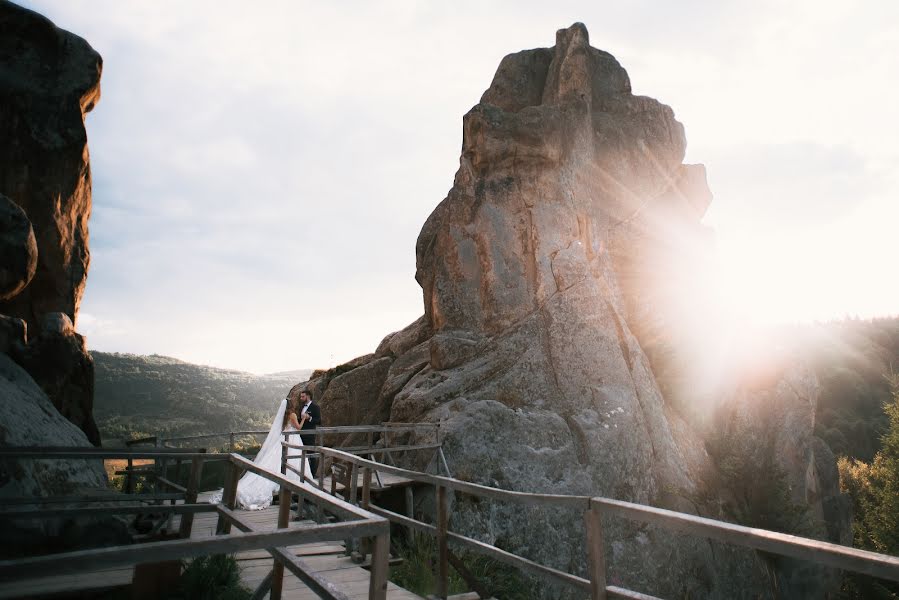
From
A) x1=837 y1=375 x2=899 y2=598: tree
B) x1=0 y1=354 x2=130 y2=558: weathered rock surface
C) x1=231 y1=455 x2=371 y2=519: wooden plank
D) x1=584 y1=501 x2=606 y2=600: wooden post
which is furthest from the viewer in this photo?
x1=837 y1=375 x2=899 y2=598: tree

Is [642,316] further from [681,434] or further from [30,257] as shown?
[30,257]

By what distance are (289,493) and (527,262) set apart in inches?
622

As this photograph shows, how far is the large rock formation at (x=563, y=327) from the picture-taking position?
48.0 ft

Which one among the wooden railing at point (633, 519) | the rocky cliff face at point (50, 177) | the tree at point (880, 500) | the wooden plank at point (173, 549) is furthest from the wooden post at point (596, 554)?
the tree at point (880, 500)

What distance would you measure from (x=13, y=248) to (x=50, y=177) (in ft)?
14.6

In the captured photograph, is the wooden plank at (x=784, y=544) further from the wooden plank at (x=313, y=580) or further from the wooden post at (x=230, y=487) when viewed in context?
the wooden post at (x=230, y=487)

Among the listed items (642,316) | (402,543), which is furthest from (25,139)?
(642,316)

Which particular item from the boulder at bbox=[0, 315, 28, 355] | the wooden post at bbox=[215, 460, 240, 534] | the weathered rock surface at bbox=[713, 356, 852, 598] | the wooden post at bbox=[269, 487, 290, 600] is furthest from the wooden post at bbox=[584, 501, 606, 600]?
the weathered rock surface at bbox=[713, 356, 852, 598]

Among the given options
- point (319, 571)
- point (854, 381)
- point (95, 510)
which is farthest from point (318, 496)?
point (854, 381)

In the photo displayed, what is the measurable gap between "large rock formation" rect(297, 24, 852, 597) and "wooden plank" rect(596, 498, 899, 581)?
1009 cm

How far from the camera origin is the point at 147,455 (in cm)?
549

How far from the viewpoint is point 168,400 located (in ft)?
207

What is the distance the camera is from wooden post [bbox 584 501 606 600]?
3.84m

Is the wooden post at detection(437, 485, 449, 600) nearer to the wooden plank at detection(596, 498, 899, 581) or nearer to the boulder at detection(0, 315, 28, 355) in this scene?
the wooden plank at detection(596, 498, 899, 581)
